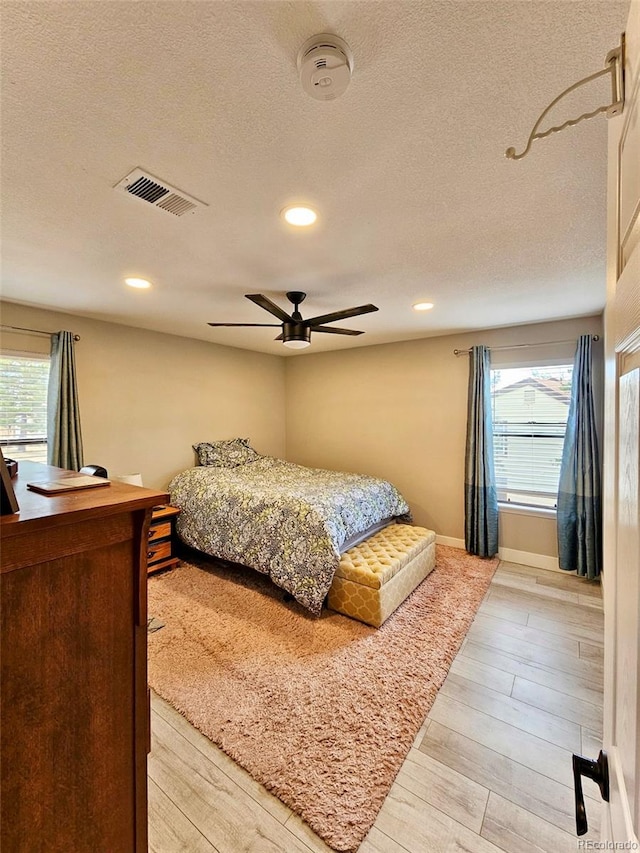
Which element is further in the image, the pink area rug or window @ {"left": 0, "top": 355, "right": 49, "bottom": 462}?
window @ {"left": 0, "top": 355, "right": 49, "bottom": 462}

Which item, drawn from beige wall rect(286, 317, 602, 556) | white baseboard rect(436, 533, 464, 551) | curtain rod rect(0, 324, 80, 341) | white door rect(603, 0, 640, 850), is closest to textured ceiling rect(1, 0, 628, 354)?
white door rect(603, 0, 640, 850)

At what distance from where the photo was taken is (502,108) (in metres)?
1.06

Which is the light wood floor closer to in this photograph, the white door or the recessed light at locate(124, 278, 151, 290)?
the white door

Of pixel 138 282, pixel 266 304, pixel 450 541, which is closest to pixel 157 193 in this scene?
pixel 266 304

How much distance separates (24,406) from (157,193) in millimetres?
2643

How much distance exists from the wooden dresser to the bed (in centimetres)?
190

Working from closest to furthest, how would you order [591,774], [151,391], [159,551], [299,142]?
1. [591,774]
2. [299,142]
3. [159,551]
4. [151,391]

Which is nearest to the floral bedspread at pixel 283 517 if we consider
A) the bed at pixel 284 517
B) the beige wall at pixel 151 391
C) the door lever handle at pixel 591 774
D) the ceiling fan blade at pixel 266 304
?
the bed at pixel 284 517

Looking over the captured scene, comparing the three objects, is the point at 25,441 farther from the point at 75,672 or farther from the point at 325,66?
the point at 325,66

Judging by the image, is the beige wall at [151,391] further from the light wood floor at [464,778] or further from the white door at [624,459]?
the white door at [624,459]

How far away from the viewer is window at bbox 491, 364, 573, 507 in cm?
350

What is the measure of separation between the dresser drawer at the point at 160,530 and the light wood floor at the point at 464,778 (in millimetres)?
1749

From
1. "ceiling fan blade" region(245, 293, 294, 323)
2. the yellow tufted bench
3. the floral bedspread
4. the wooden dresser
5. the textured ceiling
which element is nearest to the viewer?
the wooden dresser

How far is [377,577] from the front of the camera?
2.52m
